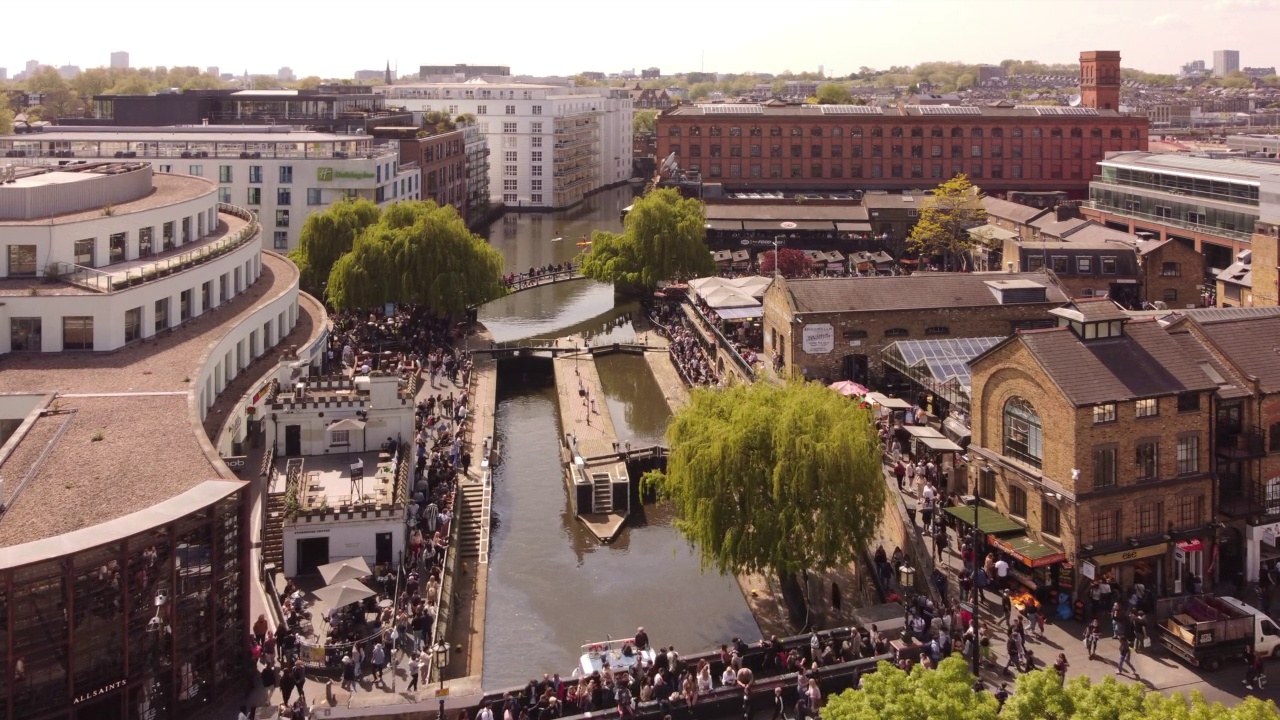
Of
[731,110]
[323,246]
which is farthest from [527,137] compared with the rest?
[323,246]

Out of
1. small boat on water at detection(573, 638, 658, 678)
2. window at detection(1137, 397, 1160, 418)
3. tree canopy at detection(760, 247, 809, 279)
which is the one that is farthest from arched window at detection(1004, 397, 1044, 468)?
tree canopy at detection(760, 247, 809, 279)

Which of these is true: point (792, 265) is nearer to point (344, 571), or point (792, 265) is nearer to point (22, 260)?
point (22, 260)

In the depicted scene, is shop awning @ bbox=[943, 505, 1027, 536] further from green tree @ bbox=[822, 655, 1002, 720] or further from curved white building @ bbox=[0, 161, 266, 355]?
curved white building @ bbox=[0, 161, 266, 355]

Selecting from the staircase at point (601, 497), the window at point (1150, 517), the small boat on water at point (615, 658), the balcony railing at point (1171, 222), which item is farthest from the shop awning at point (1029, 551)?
the balcony railing at point (1171, 222)

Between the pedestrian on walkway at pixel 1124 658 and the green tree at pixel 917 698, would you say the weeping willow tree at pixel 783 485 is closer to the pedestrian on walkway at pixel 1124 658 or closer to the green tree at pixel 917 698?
the pedestrian on walkway at pixel 1124 658

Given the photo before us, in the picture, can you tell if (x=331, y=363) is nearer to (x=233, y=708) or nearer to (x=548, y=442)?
(x=548, y=442)

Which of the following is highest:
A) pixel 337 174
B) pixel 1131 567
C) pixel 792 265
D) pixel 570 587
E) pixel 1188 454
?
pixel 337 174
